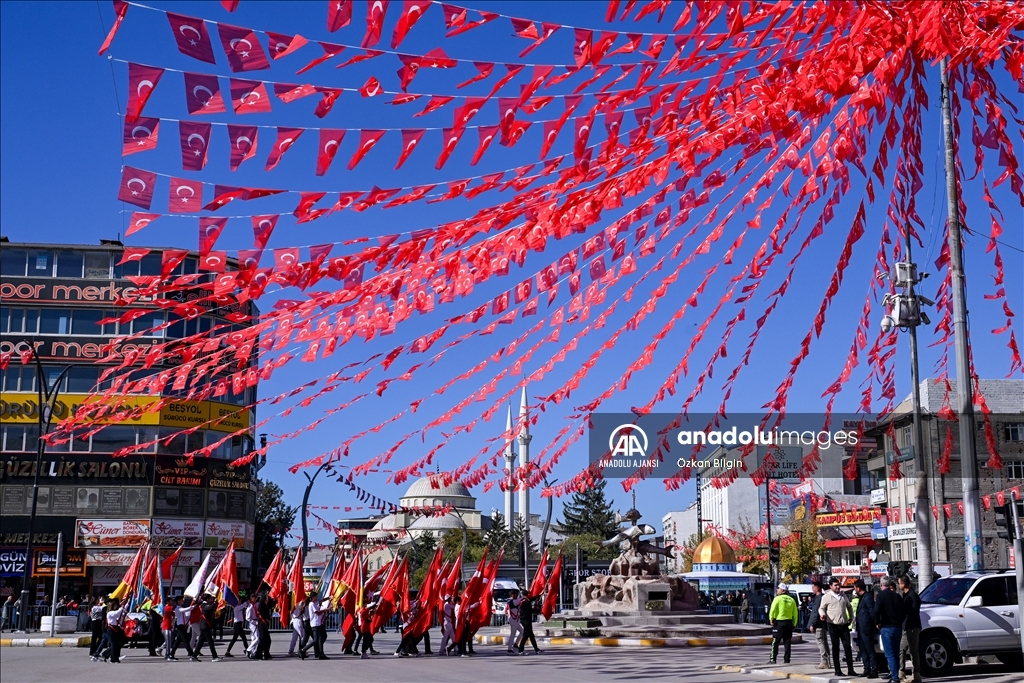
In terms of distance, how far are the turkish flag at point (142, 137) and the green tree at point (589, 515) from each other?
97106 mm

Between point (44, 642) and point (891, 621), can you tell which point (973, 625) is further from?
point (44, 642)

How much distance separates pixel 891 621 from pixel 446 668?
8.20 m

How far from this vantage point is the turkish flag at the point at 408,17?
5.91 metres

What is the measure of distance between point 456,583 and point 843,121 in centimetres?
1880

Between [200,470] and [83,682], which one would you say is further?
[200,470]

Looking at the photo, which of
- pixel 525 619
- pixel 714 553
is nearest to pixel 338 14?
pixel 525 619

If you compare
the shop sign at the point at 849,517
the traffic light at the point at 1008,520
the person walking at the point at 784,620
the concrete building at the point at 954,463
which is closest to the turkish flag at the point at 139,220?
the traffic light at the point at 1008,520

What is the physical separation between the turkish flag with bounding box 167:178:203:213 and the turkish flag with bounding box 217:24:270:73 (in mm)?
1167

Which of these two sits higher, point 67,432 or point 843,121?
point 843,121

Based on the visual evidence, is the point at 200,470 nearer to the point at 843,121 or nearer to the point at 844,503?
the point at 844,503

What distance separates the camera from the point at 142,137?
268 inches

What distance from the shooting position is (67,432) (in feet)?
26.1

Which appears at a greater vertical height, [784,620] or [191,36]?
[191,36]

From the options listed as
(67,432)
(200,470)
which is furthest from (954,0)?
(200,470)
